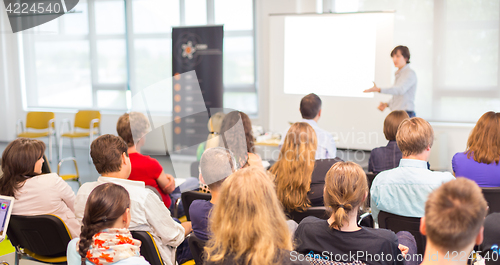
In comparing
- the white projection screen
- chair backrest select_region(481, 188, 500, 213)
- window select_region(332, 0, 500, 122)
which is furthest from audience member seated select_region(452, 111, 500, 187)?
window select_region(332, 0, 500, 122)

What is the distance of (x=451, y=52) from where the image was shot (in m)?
5.40

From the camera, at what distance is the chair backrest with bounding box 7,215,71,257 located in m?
2.12

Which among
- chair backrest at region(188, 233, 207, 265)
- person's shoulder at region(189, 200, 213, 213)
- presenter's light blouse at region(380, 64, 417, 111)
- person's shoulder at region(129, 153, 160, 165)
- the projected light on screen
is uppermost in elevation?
the projected light on screen

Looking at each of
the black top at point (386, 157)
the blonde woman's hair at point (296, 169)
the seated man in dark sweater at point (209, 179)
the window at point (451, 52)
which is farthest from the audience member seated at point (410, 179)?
the window at point (451, 52)

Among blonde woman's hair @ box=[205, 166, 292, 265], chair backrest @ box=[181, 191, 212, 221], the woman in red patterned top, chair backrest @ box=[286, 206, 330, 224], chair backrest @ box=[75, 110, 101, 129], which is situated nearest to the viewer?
blonde woman's hair @ box=[205, 166, 292, 265]

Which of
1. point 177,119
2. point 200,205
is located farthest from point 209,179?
Answer: point 177,119

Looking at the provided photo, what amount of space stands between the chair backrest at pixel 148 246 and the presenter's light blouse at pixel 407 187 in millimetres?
1130

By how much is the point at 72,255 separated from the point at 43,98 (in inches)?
307

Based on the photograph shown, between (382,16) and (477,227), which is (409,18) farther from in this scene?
(477,227)

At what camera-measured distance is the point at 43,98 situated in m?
8.45

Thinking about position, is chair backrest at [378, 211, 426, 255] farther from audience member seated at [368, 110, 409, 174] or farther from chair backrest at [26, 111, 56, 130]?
chair backrest at [26, 111, 56, 130]

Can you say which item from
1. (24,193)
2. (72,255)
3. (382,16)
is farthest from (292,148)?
(382,16)

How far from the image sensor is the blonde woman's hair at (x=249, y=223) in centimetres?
123

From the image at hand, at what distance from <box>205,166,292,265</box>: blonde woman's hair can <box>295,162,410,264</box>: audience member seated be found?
284 mm
